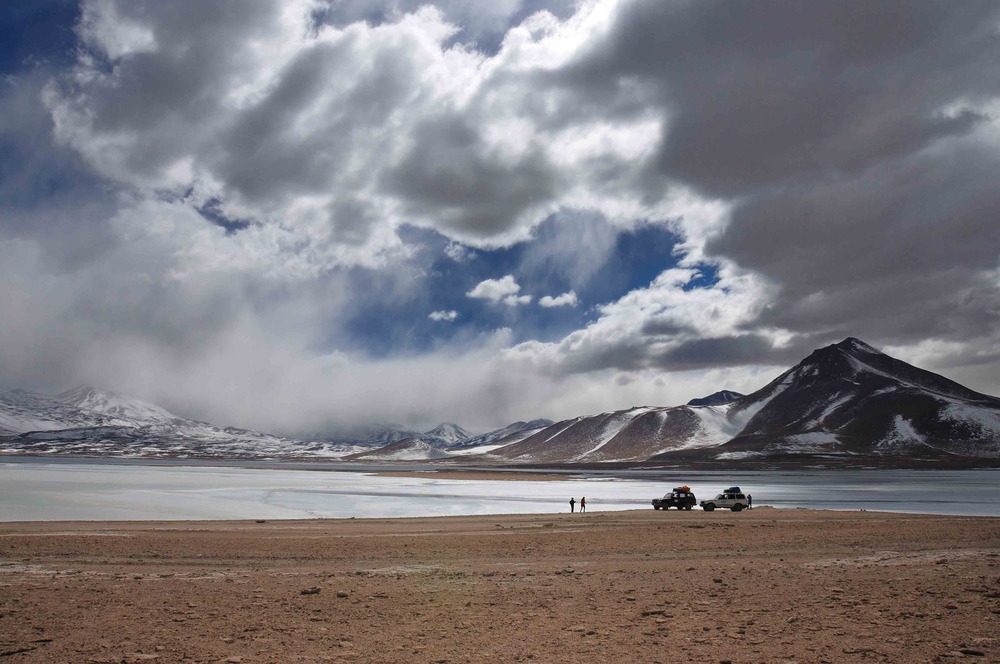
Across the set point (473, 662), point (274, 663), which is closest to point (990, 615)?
point (473, 662)

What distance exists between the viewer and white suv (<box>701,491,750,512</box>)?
5678 cm

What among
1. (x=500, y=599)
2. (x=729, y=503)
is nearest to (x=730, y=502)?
(x=729, y=503)

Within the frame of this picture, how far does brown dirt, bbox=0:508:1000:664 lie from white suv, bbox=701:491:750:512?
87.5 feet

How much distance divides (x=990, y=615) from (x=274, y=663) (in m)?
14.6

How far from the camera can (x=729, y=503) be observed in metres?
57.1

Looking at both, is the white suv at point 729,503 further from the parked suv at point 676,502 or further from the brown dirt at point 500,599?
the brown dirt at point 500,599

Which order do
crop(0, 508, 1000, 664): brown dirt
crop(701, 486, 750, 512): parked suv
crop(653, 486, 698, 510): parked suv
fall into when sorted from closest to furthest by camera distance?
crop(0, 508, 1000, 664): brown dirt, crop(701, 486, 750, 512): parked suv, crop(653, 486, 698, 510): parked suv

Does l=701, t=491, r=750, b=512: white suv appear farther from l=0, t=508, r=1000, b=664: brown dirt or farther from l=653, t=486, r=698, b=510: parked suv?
l=0, t=508, r=1000, b=664: brown dirt

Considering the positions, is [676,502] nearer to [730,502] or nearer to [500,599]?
[730,502]

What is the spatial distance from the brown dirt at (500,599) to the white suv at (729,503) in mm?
26661

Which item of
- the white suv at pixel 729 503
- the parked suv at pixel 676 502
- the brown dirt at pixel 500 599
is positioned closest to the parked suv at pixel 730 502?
the white suv at pixel 729 503

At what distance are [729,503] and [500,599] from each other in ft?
149

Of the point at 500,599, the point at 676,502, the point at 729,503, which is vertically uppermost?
the point at 500,599

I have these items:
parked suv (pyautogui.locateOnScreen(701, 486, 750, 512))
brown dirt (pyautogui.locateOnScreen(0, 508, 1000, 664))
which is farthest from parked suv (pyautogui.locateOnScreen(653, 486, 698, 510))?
brown dirt (pyautogui.locateOnScreen(0, 508, 1000, 664))
